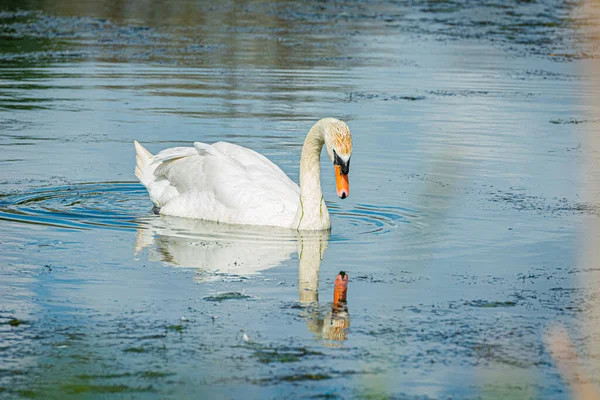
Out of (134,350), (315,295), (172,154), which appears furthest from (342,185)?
(134,350)

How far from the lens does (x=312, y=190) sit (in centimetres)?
1067

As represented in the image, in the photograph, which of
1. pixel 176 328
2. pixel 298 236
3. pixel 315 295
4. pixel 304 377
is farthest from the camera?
pixel 298 236

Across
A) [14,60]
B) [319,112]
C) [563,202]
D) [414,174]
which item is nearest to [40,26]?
[14,60]

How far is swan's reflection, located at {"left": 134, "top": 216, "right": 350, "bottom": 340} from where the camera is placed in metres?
8.11

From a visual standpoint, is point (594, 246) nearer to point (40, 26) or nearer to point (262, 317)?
point (262, 317)

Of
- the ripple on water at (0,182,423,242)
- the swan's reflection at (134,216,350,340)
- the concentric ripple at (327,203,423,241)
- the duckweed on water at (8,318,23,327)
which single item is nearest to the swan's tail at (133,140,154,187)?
the ripple on water at (0,182,423,242)

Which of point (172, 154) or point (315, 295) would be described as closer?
Result: point (315, 295)

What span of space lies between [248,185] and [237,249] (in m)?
1.34

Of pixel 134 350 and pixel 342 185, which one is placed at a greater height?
pixel 342 185

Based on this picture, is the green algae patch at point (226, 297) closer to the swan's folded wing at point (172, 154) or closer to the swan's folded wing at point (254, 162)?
the swan's folded wing at point (254, 162)

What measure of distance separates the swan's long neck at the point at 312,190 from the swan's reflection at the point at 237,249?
0.32 feet

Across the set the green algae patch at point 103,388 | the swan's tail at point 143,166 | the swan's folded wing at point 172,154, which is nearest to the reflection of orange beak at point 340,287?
the green algae patch at point 103,388

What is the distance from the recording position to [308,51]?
2534cm

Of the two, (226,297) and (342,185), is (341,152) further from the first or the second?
(226,297)
